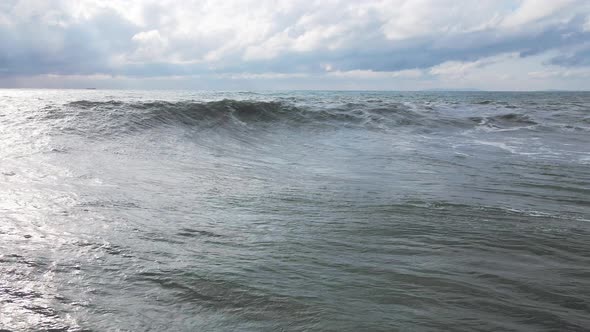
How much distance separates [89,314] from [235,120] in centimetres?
1785

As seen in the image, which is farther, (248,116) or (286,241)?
(248,116)

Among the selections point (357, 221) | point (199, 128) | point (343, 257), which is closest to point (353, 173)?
point (357, 221)

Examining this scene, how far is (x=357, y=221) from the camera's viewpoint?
19.5ft

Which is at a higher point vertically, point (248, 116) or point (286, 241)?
point (248, 116)

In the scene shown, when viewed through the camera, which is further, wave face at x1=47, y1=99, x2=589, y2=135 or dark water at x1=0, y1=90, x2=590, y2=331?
wave face at x1=47, y1=99, x2=589, y2=135

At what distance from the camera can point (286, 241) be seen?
5094 millimetres

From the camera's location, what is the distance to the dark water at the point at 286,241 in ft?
11.1

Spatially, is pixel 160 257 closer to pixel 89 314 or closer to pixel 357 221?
pixel 89 314

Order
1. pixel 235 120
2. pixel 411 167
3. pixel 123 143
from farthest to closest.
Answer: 1. pixel 235 120
2. pixel 123 143
3. pixel 411 167

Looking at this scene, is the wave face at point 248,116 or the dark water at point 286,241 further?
the wave face at point 248,116

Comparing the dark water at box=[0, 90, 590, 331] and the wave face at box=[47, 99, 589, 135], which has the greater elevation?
the wave face at box=[47, 99, 589, 135]

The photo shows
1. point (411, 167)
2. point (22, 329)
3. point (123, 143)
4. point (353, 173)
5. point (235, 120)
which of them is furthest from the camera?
point (235, 120)

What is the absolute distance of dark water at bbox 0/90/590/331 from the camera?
3387 millimetres

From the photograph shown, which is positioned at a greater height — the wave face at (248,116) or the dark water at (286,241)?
the wave face at (248,116)
